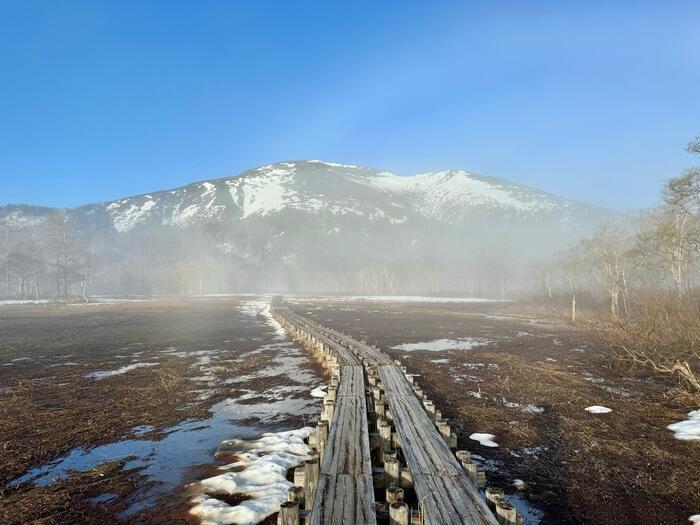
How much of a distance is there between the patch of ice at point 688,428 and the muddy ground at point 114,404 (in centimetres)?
1018

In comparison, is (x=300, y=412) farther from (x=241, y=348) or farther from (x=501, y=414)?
(x=241, y=348)

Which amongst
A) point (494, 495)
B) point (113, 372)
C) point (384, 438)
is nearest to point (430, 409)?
point (384, 438)

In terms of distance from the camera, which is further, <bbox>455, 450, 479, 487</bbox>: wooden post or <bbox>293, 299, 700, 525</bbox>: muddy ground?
<bbox>293, 299, 700, 525</bbox>: muddy ground

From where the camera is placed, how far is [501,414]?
41.1ft

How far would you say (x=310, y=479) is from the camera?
21.5 feet

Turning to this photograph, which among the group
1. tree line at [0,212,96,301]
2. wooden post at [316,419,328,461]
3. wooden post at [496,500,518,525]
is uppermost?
tree line at [0,212,96,301]

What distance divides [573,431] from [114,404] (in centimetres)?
1429

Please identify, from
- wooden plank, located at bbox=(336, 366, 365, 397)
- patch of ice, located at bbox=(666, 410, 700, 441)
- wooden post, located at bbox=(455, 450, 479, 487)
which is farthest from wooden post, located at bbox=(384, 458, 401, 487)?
patch of ice, located at bbox=(666, 410, 700, 441)

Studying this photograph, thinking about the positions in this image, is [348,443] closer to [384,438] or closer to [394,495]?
[384,438]

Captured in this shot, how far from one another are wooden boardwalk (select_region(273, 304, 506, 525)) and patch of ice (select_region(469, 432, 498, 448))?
1577 mm

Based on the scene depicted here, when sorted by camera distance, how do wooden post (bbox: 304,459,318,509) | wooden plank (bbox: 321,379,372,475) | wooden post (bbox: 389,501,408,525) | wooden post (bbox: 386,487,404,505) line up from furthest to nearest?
1. wooden plank (bbox: 321,379,372,475)
2. wooden post (bbox: 304,459,318,509)
3. wooden post (bbox: 386,487,404,505)
4. wooden post (bbox: 389,501,408,525)

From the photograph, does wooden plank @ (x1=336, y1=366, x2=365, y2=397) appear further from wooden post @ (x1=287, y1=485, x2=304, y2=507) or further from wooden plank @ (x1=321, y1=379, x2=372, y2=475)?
wooden post @ (x1=287, y1=485, x2=304, y2=507)

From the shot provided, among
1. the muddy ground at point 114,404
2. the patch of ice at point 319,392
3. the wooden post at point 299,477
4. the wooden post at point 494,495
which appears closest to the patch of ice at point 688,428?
the wooden post at point 494,495

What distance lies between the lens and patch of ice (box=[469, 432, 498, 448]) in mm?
10250
